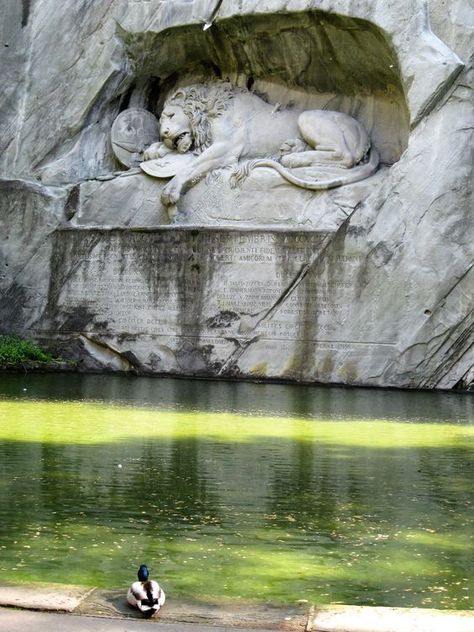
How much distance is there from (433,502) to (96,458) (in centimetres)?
222

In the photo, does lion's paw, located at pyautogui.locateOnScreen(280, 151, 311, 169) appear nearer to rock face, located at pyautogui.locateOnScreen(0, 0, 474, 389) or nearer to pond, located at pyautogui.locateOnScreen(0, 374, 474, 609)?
rock face, located at pyautogui.locateOnScreen(0, 0, 474, 389)

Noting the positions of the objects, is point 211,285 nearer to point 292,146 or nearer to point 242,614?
point 292,146

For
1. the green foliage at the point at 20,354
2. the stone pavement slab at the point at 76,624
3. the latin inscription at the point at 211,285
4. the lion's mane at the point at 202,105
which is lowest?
the green foliage at the point at 20,354

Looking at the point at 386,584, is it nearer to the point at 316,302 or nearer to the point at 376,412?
the point at 376,412

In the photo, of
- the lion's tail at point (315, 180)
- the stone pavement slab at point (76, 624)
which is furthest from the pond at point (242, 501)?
the lion's tail at point (315, 180)

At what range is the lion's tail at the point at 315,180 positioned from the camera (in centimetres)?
1584

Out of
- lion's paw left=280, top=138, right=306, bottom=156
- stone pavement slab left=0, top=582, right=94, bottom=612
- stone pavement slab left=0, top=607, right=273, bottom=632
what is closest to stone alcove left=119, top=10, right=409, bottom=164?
lion's paw left=280, top=138, right=306, bottom=156

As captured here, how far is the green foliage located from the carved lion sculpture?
258 centimetres

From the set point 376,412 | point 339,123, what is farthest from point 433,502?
point 339,123

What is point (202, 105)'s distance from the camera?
16984mm

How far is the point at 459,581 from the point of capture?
4711 mm

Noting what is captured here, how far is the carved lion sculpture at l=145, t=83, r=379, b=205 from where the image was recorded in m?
16.1

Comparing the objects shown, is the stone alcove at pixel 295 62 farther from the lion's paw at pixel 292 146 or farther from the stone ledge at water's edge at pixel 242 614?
the stone ledge at water's edge at pixel 242 614

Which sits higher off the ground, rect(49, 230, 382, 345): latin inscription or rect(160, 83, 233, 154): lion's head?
rect(160, 83, 233, 154): lion's head
